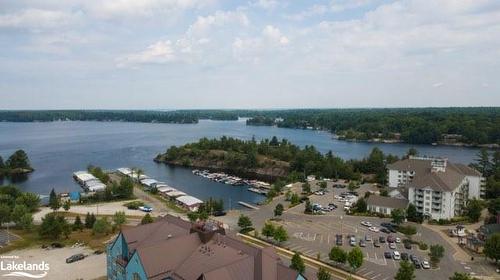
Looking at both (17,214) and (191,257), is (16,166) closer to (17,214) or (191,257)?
(17,214)

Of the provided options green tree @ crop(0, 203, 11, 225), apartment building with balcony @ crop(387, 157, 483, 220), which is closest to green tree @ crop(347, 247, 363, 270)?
apartment building with balcony @ crop(387, 157, 483, 220)

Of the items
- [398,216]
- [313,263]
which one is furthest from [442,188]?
[313,263]

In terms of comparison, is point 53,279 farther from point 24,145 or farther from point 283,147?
point 24,145

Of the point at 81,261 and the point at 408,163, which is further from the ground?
the point at 408,163

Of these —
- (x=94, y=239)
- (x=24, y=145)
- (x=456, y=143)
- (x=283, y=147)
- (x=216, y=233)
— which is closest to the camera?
(x=216, y=233)

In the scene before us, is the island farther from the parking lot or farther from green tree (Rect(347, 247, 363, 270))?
green tree (Rect(347, 247, 363, 270))

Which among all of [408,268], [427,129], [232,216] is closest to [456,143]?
[427,129]
